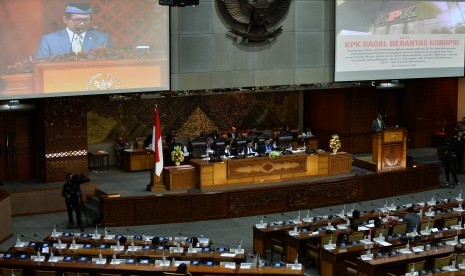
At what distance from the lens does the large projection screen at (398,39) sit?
27.8 meters

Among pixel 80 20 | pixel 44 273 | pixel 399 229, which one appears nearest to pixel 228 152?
pixel 80 20

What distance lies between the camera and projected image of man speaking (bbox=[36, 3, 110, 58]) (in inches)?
930

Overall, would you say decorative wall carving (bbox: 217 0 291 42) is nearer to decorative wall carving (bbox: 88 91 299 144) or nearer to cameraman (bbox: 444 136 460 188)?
decorative wall carving (bbox: 88 91 299 144)

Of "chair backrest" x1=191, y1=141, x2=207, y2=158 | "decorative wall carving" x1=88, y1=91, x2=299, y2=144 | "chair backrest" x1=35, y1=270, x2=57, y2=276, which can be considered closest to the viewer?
"chair backrest" x1=35, y1=270, x2=57, y2=276

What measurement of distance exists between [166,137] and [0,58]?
6838mm

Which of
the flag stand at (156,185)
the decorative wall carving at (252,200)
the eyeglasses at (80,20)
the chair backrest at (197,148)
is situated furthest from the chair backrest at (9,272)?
the chair backrest at (197,148)

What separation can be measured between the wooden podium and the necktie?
923cm

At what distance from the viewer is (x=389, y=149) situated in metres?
27.0

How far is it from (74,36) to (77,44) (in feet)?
0.77

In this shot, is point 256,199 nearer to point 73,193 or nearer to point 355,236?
point 73,193


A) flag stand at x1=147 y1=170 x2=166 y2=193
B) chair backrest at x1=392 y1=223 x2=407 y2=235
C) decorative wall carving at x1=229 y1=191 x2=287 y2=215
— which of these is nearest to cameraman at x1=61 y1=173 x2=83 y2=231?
flag stand at x1=147 y1=170 x2=166 y2=193

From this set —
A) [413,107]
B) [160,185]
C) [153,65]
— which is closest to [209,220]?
[160,185]

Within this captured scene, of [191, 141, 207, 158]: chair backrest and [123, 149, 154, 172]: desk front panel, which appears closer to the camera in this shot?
[191, 141, 207, 158]: chair backrest

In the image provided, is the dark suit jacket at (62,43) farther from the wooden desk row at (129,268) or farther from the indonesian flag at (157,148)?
the wooden desk row at (129,268)
